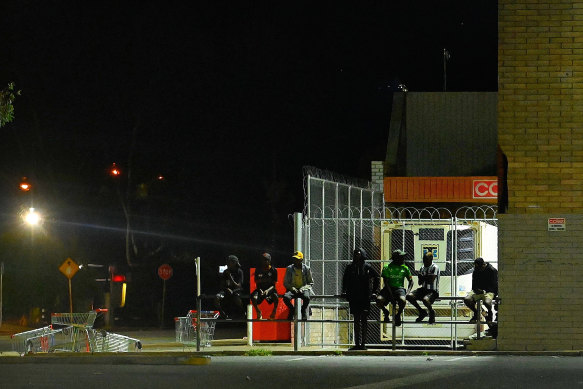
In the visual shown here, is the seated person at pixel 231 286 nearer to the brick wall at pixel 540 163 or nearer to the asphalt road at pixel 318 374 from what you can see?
the asphalt road at pixel 318 374

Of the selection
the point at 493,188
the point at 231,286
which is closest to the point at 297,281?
the point at 231,286

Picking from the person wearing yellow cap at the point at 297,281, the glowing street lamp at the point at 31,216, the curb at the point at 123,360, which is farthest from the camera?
the glowing street lamp at the point at 31,216

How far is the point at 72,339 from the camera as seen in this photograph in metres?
21.0

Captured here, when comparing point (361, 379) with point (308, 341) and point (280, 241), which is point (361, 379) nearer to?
point (308, 341)

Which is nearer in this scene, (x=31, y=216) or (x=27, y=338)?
(x=27, y=338)

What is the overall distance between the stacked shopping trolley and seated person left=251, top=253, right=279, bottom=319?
10.4 ft

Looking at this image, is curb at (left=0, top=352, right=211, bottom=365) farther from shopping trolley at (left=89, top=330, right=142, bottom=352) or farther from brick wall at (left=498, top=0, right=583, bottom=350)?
brick wall at (left=498, top=0, right=583, bottom=350)

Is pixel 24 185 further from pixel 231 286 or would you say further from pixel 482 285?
pixel 482 285

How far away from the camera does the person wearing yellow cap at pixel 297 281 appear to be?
61.4 ft

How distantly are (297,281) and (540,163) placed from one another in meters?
4.84

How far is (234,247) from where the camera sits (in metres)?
63.8

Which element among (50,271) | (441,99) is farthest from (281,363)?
(50,271)

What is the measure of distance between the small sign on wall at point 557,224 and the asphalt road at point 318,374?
2.97 metres

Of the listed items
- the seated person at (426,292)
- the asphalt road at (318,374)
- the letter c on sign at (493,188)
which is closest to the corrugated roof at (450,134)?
the letter c on sign at (493,188)
